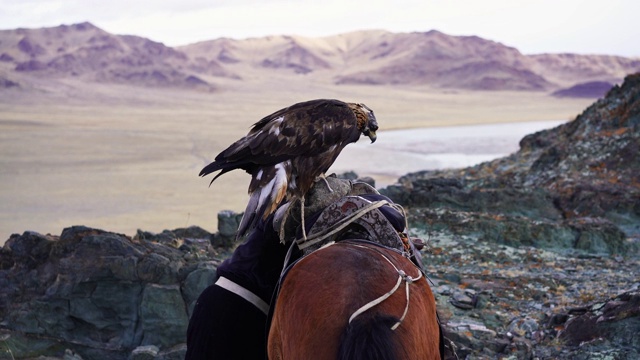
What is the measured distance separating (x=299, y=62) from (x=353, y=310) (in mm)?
78404

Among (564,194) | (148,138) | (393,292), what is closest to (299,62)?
(148,138)

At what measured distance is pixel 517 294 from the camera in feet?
20.6

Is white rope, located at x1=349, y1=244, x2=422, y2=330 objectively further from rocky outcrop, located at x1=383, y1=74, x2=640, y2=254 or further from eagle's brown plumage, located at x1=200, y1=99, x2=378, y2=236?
A: rocky outcrop, located at x1=383, y1=74, x2=640, y2=254

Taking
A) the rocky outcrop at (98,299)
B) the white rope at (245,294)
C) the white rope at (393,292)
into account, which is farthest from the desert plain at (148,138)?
the white rope at (393,292)

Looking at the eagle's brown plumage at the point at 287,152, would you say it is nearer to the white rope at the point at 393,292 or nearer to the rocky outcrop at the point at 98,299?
the white rope at the point at 393,292

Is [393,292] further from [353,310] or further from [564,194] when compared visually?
[564,194]

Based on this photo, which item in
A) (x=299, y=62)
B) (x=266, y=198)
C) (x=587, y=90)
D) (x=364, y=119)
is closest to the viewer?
(x=266, y=198)

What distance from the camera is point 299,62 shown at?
79938 mm

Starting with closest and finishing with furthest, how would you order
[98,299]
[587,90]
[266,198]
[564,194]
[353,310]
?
1. [353,310]
2. [266,198]
3. [98,299]
4. [564,194]
5. [587,90]

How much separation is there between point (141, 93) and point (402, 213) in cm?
4895

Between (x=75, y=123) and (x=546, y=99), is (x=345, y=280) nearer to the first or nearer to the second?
(x=75, y=123)

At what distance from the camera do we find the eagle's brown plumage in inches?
123

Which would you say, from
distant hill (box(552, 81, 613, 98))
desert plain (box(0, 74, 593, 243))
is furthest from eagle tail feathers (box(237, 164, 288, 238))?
distant hill (box(552, 81, 613, 98))

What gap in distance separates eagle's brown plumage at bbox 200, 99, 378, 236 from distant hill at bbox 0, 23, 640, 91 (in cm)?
4728
